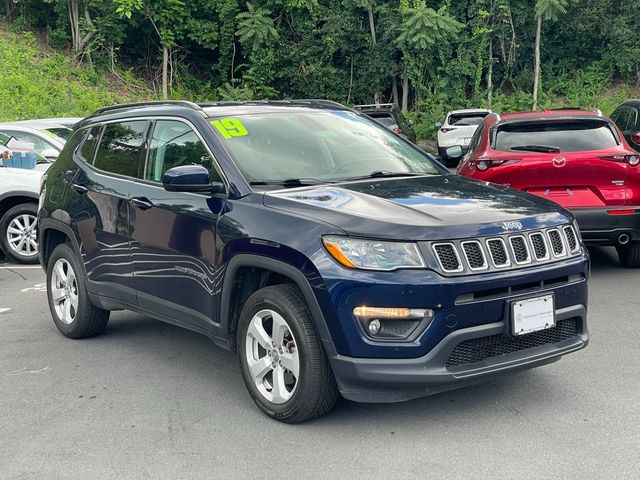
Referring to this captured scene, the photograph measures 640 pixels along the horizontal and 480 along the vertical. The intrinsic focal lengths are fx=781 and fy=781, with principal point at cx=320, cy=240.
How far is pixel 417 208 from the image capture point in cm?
413

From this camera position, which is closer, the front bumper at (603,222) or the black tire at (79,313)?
the black tire at (79,313)

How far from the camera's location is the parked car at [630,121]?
33.6 feet

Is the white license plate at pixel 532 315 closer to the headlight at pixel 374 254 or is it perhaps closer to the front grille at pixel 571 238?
the front grille at pixel 571 238

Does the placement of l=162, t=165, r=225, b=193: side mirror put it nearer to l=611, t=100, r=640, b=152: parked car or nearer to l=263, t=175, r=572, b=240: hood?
l=263, t=175, r=572, b=240: hood

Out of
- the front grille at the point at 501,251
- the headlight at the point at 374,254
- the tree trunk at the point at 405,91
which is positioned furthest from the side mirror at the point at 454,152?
the tree trunk at the point at 405,91

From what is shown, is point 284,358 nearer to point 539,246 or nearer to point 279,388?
point 279,388

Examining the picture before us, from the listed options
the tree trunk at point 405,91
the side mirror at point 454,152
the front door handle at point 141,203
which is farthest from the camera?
the tree trunk at point 405,91

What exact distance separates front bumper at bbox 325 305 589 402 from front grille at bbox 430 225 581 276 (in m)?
0.30

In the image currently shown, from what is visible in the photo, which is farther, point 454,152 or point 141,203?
point 454,152

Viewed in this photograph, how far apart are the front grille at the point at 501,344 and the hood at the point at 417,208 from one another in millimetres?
548

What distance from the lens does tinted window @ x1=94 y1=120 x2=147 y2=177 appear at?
5.54 m

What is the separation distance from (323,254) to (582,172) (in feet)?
14.8

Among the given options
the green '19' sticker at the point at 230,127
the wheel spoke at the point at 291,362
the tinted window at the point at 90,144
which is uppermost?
the green '19' sticker at the point at 230,127

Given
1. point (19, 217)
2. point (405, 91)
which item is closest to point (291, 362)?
point (19, 217)
